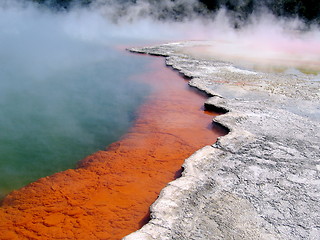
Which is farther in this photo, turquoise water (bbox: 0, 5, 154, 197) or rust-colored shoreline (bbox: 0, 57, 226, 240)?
turquoise water (bbox: 0, 5, 154, 197)

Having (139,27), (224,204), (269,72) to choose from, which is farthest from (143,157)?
(139,27)

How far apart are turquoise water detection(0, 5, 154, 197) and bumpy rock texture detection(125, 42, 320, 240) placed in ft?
5.12

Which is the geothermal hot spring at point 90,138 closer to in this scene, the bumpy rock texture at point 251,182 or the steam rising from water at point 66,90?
the steam rising from water at point 66,90

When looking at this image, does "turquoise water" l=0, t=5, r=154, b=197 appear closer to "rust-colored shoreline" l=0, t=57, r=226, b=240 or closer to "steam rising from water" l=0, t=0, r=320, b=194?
"steam rising from water" l=0, t=0, r=320, b=194

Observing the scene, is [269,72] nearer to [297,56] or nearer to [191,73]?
[191,73]

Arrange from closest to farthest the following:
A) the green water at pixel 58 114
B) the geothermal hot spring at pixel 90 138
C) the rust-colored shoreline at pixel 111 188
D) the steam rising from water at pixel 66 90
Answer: the rust-colored shoreline at pixel 111 188 → the geothermal hot spring at pixel 90 138 → the green water at pixel 58 114 → the steam rising from water at pixel 66 90

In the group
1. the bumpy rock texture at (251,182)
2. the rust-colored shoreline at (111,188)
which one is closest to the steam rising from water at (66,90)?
the rust-colored shoreline at (111,188)

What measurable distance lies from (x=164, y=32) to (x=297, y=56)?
854 cm

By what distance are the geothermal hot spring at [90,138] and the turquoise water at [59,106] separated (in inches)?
0.6

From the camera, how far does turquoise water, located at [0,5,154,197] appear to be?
3.69 m

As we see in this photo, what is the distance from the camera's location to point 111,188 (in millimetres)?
2879

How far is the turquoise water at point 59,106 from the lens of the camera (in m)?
3.69

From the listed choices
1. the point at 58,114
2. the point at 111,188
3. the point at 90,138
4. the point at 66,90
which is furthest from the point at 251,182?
the point at 66,90

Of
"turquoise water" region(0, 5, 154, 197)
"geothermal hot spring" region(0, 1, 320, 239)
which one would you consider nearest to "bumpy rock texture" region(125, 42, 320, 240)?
"geothermal hot spring" region(0, 1, 320, 239)
